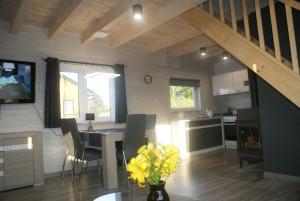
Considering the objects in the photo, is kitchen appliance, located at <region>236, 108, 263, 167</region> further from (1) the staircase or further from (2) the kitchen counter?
(2) the kitchen counter

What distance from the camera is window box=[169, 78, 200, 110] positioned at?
6.54m

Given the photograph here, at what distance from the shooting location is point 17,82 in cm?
405

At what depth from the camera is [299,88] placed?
8.82 feet

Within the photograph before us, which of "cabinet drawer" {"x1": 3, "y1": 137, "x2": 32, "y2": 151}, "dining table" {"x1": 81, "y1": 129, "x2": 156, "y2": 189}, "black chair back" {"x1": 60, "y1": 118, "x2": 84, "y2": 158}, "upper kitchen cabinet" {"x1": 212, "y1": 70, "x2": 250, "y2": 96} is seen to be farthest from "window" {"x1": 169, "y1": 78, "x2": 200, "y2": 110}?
"cabinet drawer" {"x1": 3, "y1": 137, "x2": 32, "y2": 151}

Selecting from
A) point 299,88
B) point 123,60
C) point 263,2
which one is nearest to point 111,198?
point 299,88

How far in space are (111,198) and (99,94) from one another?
143 inches

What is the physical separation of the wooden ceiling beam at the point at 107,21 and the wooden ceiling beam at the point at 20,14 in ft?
3.81

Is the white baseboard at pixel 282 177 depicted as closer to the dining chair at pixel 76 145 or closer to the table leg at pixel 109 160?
the table leg at pixel 109 160

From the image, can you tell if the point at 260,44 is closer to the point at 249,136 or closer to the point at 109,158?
the point at 249,136

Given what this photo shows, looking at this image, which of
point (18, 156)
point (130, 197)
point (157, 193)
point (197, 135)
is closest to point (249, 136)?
point (197, 135)

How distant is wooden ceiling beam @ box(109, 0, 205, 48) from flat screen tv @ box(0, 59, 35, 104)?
1730 mm

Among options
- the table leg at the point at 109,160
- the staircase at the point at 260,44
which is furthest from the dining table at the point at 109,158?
the staircase at the point at 260,44

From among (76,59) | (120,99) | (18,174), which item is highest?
(76,59)

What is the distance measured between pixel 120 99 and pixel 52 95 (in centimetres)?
140
